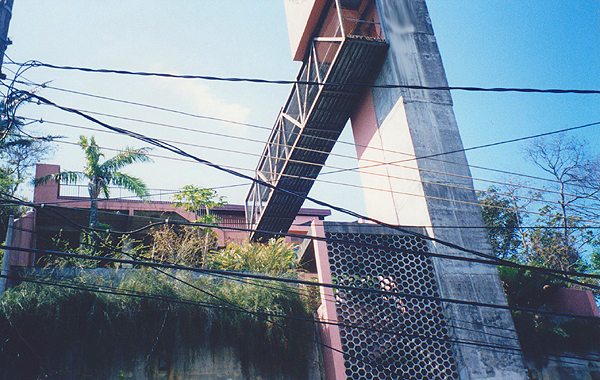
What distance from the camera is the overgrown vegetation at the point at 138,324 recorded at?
8.92m

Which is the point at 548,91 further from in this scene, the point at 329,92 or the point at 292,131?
the point at 292,131

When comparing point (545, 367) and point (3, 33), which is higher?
point (3, 33)

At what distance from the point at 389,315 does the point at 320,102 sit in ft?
19.8

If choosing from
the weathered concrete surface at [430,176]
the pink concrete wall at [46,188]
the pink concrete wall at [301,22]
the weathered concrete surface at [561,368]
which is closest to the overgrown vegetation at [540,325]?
the weathered concrete surface at [561,368]

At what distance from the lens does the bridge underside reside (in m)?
13.1

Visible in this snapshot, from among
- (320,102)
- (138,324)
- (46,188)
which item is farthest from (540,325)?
(46,188)

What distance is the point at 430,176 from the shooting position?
11.7m

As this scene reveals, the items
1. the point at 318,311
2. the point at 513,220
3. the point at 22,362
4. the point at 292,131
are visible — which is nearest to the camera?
the point at 22,362

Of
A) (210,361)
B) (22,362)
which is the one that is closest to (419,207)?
(210,361)

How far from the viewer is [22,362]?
349 inches

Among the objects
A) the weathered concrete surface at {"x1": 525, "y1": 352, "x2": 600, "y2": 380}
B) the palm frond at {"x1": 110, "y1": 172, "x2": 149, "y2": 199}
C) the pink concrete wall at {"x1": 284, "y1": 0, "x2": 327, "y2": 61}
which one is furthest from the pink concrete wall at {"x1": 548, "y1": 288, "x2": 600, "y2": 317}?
the palm frond at {"x1": 110, "y1": 172, "x2": 149, "y2": 199}

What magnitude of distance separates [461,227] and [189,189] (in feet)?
26.5

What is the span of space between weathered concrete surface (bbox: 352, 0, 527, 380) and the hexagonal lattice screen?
357 mm

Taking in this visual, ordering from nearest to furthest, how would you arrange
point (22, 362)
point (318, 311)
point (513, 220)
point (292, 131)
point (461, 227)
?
point (22, 362) → point (318, 311) → point (461, 227) → point (292, 131) → point (513, 220)
